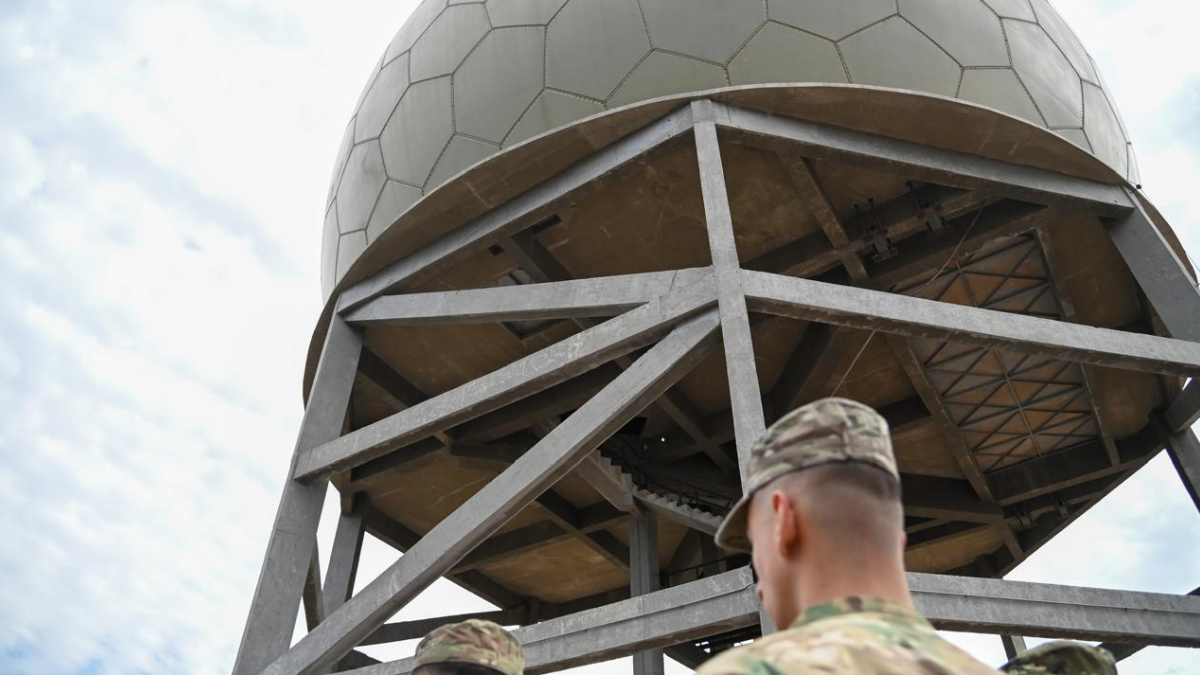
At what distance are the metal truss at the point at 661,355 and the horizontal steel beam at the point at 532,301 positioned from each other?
14 millimetres

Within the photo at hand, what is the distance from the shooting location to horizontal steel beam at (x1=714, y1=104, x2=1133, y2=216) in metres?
6.54

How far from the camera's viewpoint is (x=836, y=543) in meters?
1.48

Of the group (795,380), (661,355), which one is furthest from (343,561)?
(661,355)

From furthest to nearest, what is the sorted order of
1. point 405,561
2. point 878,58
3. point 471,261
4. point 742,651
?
1. point 471,261
2. point 878,58
3. point 405,561
4. point 742,651

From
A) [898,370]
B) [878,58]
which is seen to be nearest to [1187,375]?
[878,58]

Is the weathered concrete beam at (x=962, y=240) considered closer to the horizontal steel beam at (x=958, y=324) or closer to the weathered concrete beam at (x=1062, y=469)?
the horizontal steel beam at (x=958, y=324)

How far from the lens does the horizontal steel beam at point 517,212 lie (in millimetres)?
6641

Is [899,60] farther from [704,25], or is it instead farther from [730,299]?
[730,299]

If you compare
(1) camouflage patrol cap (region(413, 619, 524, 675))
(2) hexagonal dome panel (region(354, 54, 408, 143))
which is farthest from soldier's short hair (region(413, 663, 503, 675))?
(2) hexagonal dome panel (region(354, 54, 408, 143))

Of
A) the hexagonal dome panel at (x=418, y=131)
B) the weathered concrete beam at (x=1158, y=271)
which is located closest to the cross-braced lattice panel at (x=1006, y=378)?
the weathered concrete beam at (x=1158, y=271)

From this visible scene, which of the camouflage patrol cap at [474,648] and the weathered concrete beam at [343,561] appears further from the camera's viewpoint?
the weathered concrete beam at [343,561]

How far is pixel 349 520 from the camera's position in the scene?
397 inches

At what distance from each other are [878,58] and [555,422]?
501 centimetres

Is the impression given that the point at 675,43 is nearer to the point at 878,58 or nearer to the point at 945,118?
the point at 878,58
